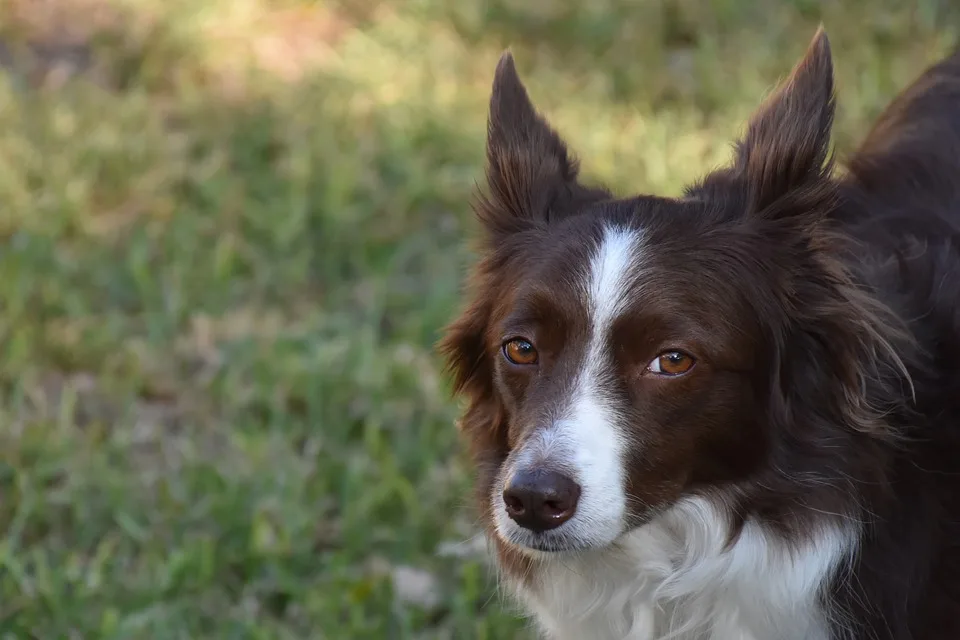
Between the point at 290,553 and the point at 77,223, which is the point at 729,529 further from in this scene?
the point at 77,223

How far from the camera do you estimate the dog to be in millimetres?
2848

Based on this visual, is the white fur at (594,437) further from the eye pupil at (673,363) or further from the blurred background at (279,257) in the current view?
the blurred background at (279,257)

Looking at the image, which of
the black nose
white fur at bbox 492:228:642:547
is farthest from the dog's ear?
the black nose

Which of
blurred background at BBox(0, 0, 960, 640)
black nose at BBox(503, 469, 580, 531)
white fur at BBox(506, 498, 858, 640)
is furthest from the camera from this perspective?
blurred background at BBox(0, 0, 960, 640)

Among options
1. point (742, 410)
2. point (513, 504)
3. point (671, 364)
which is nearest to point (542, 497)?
point (513, 504)

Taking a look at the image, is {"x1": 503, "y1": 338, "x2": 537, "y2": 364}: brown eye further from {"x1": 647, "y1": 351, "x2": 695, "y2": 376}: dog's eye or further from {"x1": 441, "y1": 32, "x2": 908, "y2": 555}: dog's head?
{"x1": 647, "y1": 351, "x2": 695, "y2": 376}: dog's eye

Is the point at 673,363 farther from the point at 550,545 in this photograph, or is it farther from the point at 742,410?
the point at 550,545

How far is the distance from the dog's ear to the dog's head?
0.21m

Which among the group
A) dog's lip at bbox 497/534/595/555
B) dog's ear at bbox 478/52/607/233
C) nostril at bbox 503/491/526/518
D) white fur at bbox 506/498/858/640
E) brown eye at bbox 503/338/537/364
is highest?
dog's ear at bbox 478/52/607/233

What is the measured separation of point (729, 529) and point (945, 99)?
1.79 metres

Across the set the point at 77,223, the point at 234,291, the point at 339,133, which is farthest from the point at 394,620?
the point at 339,133

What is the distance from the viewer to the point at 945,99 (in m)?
3.95

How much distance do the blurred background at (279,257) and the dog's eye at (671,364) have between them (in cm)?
141

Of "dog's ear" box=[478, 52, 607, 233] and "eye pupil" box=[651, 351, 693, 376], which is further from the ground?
"dog's ear" box=[478, 52, 607, 233]
